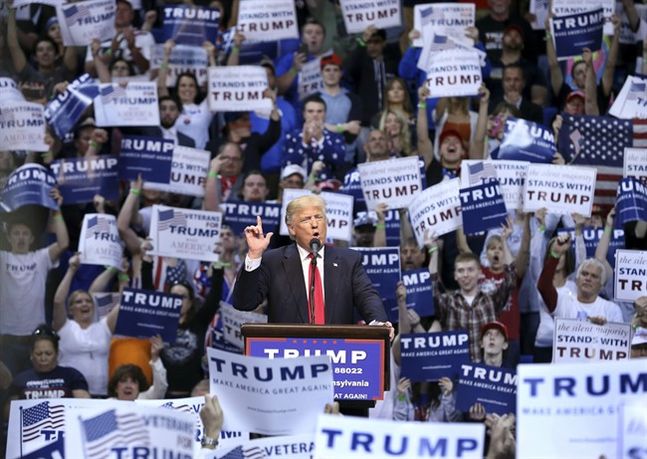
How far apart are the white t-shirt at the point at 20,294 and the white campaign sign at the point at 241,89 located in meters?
2.12

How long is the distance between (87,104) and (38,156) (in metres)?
0.60

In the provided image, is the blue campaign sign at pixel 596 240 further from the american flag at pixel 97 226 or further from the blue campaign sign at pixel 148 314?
the american flag at pixel 97 226

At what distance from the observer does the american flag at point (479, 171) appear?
43.4 ft

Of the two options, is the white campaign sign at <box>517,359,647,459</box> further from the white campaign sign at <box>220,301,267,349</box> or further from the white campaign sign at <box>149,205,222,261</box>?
the white campaign sign at <box>149,205,222,261</box>

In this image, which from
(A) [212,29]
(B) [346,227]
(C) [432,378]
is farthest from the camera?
(A) [212,29]

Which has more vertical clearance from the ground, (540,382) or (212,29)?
(212,29)

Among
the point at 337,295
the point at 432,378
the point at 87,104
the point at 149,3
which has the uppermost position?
the point at 149,3

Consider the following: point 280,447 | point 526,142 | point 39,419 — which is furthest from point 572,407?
point 526,142

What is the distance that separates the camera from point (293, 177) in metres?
13.7

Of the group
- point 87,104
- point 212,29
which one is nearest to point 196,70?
point 212,29

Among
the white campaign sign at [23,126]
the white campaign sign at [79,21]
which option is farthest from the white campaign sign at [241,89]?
the white campaign sign at [23,126]

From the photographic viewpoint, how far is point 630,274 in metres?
12.6

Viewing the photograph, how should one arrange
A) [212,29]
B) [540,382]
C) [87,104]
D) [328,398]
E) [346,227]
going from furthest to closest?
[212,29] → [87,104] → [346,227] → [328,398] → [540,382]

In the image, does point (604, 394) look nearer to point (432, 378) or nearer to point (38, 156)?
point (432, 378)
